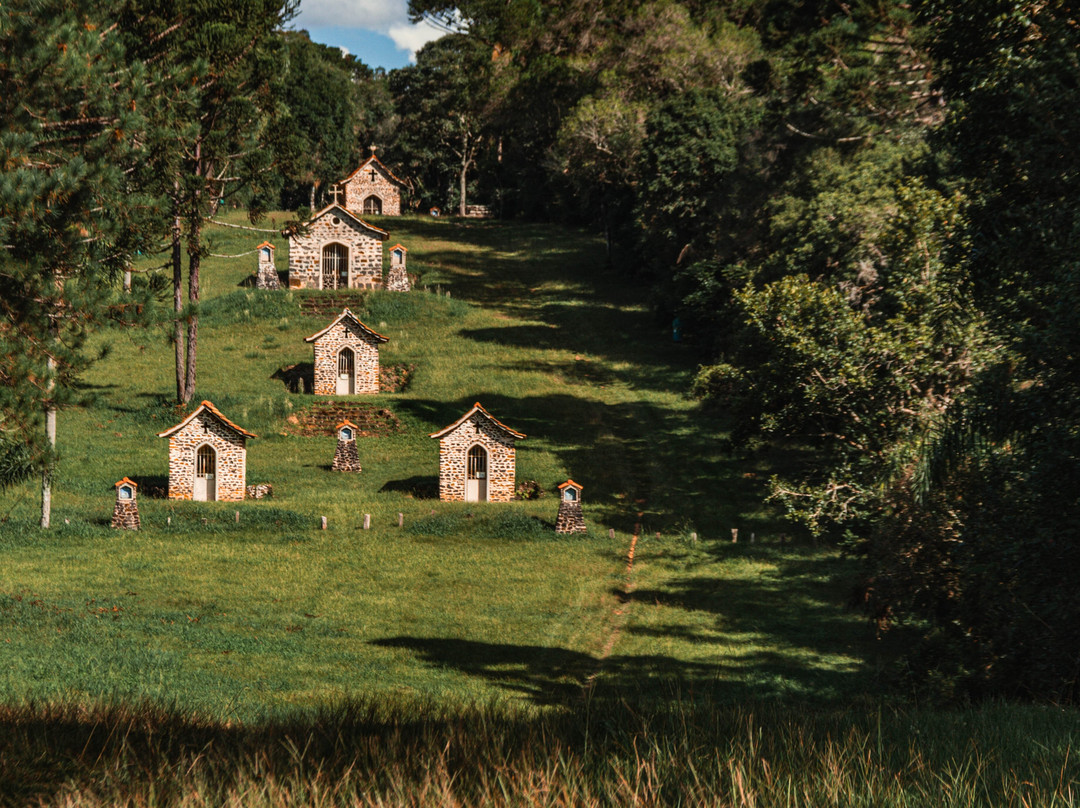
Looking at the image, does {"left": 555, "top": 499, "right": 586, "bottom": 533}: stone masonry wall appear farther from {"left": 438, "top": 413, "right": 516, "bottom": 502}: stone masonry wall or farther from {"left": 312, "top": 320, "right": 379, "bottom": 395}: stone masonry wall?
{"left": 312, "top": 320, "right": 379, "bottom": 395}: stone masonry wall

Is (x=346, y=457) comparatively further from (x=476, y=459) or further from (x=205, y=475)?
(x=476, y=459)

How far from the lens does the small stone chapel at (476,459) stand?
34781 mm

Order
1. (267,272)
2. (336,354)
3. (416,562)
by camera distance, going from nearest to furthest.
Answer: (416,562)
(336,354)
(267,272)

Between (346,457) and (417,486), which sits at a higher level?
(346,457)

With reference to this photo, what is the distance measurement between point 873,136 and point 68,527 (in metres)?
32.1

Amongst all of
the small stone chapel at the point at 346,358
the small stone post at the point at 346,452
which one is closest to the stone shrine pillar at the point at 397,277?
the small stone chapel at the point at 346,358

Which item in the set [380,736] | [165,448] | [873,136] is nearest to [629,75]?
[873,136]

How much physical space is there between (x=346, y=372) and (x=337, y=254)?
677 inches

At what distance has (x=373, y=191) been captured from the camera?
93.3 metres

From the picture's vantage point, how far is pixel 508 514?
32.4 metres

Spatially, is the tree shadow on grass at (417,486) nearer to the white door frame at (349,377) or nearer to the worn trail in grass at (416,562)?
the worn trail in grass at (416,562)

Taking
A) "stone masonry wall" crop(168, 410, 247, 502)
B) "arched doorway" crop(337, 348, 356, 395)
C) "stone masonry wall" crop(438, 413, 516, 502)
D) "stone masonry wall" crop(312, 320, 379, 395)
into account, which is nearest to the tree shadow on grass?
"stone masonry wall" crop(438, 413, 516, 502)

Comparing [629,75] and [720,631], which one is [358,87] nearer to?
[629,75]

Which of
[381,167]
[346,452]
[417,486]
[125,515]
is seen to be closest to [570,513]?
[417,486]
